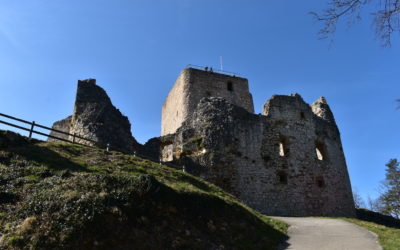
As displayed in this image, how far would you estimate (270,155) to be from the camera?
18641 millimetres

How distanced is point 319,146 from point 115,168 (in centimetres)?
1423

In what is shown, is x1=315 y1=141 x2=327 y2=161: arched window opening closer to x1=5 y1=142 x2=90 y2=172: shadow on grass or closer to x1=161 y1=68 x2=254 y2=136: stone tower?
x1=161 y1=68 x2=254 y2=136: stone tower

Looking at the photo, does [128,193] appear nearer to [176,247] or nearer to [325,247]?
[176,247]

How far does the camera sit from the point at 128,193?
28.9ft

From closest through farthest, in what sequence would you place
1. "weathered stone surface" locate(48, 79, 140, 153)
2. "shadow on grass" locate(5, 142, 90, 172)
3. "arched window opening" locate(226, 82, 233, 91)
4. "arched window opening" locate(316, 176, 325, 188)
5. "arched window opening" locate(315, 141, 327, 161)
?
"shadow on grass" locate(5, 142, 90, 172) < "weathered stone surface" locate(48, 79, 140, 153) < "arched window opening" locate(316, 176, 325, 188) < "arched window opening" locate(315, 141, 327, 161) < "arched window opening" locate(226, 82, 233, 91)

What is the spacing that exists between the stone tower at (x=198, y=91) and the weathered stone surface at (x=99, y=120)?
25.5 ft

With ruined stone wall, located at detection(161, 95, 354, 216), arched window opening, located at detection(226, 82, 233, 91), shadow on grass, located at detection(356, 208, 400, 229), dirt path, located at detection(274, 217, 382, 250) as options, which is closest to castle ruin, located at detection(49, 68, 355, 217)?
ruined stone wall, located at detection(161, 95, 354, 216)

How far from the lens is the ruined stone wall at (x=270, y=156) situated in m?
17.2

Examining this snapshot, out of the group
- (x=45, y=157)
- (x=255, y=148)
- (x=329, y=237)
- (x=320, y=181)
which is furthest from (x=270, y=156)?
(x=45, y=157)

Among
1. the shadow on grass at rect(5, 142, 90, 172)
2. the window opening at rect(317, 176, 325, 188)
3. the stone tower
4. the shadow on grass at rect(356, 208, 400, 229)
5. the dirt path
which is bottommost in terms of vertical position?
the dirt path

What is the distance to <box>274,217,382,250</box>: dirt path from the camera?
30.1 feet

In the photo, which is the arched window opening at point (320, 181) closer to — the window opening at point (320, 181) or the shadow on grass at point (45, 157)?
the window opening at point (320, 181)

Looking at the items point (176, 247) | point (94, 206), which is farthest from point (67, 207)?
point (176, 247)

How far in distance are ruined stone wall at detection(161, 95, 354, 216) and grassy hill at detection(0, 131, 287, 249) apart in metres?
5.14
